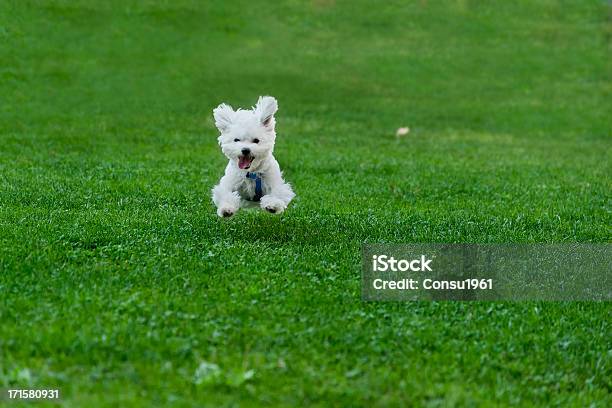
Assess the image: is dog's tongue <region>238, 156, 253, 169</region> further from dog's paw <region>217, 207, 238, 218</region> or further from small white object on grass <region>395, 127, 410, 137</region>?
small white object on grass <region>395, 127, 410, 137</region>

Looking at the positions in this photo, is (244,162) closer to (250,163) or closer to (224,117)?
(250,163)

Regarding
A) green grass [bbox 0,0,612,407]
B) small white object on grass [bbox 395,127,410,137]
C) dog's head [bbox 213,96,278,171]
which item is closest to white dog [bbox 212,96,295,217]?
dog's head [bbox 213,96,278,171]

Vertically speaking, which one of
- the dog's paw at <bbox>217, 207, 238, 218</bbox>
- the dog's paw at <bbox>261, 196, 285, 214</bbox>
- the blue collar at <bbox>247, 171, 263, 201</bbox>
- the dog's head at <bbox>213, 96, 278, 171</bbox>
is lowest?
the dog's paw at <bbox>217, 207, 238, 218</bbox>

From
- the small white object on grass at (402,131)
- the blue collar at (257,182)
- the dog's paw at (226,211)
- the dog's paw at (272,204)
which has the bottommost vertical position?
the dog's paw at (226,211)

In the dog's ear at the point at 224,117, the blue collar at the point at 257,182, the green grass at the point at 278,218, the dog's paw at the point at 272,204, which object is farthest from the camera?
the blue collar at the point at 257,182

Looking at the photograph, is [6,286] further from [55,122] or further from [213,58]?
[213,58]

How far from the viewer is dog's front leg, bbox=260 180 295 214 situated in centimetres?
1183

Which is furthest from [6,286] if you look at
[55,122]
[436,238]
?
[55,122]

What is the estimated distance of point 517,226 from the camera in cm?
1435

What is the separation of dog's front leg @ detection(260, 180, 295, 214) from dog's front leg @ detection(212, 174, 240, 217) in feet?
1.29

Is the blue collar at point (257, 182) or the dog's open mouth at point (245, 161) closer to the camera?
the dog's open mouth at point (245, 161)

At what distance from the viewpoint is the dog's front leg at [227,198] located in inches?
462

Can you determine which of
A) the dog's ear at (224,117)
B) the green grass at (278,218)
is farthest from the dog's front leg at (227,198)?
the dog's ear at (224,117)

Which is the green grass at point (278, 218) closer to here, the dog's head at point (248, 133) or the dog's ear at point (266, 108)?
the dog's head at point (248, 133)
